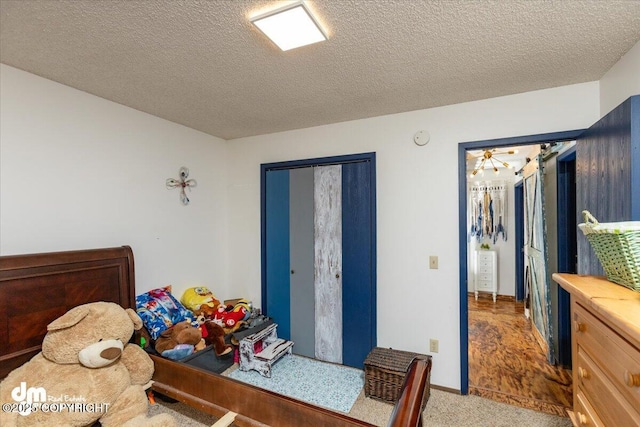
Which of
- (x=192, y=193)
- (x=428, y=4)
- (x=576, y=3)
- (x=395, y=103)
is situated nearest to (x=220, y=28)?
(x=428, y=4)

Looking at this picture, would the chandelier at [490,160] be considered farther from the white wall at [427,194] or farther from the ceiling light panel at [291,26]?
the ceiling light panel at [291,26]

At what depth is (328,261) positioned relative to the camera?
3014 millimetres

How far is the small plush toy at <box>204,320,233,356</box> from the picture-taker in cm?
260

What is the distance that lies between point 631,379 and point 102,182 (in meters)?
3.14

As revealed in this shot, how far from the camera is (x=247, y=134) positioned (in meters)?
3.41

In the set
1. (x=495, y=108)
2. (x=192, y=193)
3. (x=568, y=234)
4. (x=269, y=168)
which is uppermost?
(x=495, y=108)

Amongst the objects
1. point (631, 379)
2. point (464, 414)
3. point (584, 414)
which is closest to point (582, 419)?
point (584, 414)

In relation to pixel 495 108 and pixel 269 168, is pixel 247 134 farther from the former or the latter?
pixel 495 108

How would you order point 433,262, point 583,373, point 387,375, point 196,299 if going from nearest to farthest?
point 583,373, point 387,375, point 433,262, point 196,299

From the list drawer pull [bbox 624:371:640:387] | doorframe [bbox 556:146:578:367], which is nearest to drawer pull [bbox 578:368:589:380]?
drawer pull [bbox 624:371:640:387]

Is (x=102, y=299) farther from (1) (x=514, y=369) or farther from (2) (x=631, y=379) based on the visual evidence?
(1) (x=514, y=369)

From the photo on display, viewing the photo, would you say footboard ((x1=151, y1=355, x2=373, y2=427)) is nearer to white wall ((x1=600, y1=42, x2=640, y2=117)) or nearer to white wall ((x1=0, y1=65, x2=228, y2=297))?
white wall ((x1=0, y1=65, x2=228, y2=297))

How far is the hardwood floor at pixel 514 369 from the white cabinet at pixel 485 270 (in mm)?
1038

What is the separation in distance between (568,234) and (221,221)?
3.76m
